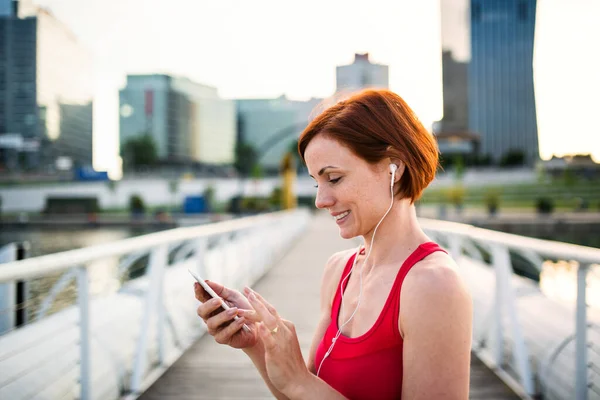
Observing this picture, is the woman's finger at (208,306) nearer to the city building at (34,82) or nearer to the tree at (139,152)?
the tree at (139,152)

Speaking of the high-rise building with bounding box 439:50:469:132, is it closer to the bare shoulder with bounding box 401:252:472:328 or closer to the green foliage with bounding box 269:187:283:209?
the green foliage with bounding box 269:187:283:209

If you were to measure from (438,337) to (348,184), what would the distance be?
41cm

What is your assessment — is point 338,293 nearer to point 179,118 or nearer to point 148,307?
point 148,307

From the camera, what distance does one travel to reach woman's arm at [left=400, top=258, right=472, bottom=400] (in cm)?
98

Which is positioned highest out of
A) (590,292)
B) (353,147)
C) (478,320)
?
(353,147)

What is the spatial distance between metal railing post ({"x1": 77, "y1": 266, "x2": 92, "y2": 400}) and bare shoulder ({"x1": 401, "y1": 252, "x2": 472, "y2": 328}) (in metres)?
1.89

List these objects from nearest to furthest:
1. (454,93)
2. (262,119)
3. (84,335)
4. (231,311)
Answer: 1. (231,311)
2. (84,335)
3. (454,93)
4. (262,119)

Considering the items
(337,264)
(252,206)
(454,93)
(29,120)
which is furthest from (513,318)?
(454,93)

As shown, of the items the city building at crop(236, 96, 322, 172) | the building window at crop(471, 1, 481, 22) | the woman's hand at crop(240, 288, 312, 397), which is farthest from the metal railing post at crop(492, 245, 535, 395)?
the building window at crop(471, 1, 481, 22)

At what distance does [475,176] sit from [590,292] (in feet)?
223

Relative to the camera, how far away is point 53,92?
98812 mm

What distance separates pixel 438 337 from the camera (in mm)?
979

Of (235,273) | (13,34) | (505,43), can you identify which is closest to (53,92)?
(13,34)

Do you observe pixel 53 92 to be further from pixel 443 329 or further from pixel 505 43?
pixel 443 329
